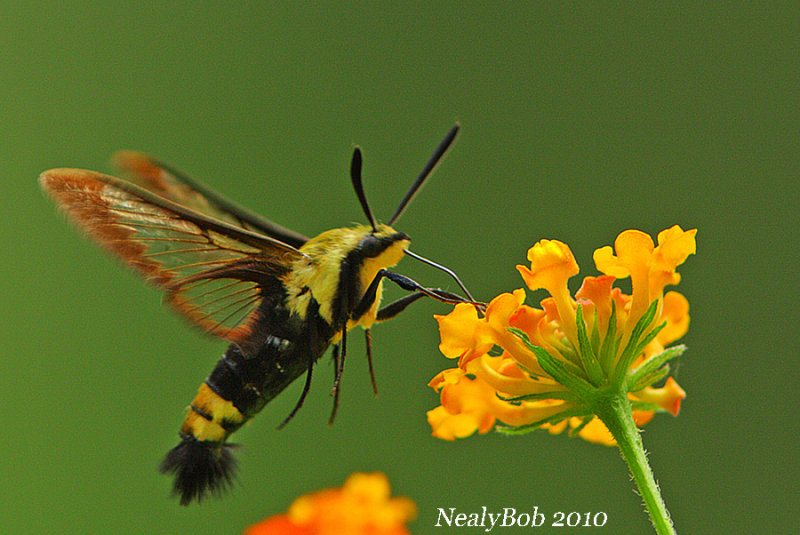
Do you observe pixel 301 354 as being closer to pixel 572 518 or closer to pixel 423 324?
pixel 572 518

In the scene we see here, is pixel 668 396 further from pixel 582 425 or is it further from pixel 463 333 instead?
pixel 463 333

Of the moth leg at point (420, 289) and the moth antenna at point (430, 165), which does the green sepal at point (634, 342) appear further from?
the moth antenna at point (430, 165)

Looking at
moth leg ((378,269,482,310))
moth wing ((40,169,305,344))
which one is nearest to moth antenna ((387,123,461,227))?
moth leg ((378,269,482,310))

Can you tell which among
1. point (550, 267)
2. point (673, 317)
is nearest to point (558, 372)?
point (550, 267)

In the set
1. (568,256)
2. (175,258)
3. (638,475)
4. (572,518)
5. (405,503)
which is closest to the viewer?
(638,475)

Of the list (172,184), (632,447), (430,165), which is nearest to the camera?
(632,447)

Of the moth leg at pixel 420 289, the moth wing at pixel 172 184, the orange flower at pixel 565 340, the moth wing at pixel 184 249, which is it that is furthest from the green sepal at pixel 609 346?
the moth wing at pixel 172 184

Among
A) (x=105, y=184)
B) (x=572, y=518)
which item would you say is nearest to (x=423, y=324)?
(x=572, y=518)
